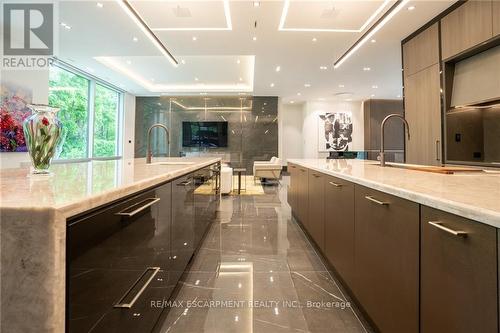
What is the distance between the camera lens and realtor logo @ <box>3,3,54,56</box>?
433 centimetres

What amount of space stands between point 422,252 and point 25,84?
22.8ft

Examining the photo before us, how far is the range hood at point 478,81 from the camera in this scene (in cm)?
306

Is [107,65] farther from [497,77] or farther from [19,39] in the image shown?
[497,77]

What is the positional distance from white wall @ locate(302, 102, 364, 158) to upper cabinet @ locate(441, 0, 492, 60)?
752 centimetres

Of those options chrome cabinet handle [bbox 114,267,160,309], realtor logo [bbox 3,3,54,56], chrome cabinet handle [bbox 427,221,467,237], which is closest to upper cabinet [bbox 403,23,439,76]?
chrome cabinet handle [bbox 427,221,467,237]

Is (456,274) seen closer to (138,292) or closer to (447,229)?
(447,229)

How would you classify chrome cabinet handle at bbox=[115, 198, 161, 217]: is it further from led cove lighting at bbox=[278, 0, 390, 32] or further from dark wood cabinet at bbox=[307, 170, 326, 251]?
led cove lighting at bbox=[278, 0, 390, 32]

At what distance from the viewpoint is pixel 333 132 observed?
11375 mm

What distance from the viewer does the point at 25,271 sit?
550 millimetres

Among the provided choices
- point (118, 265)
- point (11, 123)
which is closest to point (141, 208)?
point (118, 265)

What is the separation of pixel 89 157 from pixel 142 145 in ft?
9.43

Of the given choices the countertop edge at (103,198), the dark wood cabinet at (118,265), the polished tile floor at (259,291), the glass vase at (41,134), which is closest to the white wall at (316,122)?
the polished tile floor at (259,291)

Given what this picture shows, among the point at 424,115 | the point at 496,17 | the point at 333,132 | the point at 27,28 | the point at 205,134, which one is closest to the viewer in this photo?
the point at 496,17

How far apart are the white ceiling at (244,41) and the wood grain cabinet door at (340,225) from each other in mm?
3267
